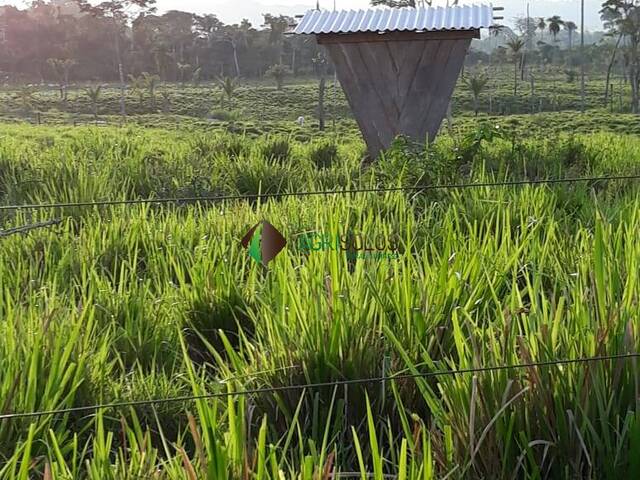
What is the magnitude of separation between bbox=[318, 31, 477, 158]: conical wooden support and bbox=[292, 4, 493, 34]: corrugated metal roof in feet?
0.29

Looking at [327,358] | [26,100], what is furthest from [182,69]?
[327,358]

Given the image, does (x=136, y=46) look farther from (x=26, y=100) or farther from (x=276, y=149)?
(x=276, y=149)

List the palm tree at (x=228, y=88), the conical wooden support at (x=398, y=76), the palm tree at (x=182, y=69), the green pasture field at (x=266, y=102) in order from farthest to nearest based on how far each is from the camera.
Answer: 1. the palm tree at (x=182, y=69)
2. the palm tree at (x=228, y=88)
3. the green pasture field at (x=266, y=102)
4. the conical wooden support at (x=398, y=76)

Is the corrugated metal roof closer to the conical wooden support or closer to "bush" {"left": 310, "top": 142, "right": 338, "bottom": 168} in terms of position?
the conical wooden support

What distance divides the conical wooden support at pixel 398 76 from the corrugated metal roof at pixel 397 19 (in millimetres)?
90

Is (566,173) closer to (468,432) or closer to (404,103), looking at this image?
(404,103)

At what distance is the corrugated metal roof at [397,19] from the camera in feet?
20.2

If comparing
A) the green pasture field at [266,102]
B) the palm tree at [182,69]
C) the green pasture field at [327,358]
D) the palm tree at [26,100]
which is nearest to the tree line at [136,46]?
the palm tree at [182,69]

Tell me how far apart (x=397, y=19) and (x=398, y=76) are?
0.60m

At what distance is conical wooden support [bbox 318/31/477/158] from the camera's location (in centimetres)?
629

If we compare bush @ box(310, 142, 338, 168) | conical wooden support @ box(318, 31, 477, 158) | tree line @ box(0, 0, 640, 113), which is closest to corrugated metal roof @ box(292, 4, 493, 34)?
conical wooden support @ box(318, 31, 477, 158)

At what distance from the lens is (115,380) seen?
2.04 metres

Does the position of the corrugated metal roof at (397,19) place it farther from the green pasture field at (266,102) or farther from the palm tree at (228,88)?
the palm tree at (228,88)

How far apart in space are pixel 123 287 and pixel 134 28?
168 ft
